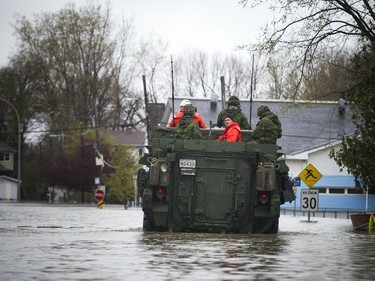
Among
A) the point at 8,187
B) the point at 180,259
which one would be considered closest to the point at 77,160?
the point at 8,187

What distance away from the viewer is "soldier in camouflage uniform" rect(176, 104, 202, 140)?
1988 centimetres

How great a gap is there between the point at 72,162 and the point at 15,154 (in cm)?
2713

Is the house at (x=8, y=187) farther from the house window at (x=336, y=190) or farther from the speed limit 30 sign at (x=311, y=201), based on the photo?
the speed limit 30 sign at (x=311, y=201)

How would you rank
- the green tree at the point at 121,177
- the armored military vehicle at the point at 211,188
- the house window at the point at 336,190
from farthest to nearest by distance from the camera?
the green tree at the point at 121,177 → the house window at the point at 336,190 → the armored military vehicle at the point at 211,188

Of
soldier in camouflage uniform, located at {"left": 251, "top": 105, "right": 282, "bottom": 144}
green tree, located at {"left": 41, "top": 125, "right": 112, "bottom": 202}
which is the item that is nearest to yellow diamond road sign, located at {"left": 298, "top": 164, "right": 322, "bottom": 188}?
soldier in camouflage uniform, located at {"left": 251, "top": 105, "right": 282, "bottom": 144}

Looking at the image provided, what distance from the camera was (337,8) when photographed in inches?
1154

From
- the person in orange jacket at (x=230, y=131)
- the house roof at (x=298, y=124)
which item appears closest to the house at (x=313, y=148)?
the house roof at (x=298, y=124)

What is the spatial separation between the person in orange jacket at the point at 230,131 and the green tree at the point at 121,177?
65.1m

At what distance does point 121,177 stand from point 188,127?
67491mm

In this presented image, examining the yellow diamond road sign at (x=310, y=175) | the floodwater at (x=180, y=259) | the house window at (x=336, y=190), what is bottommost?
the floodwater at (x=180, y=259)

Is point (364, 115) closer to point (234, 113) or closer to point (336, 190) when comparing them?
point (234, 113)

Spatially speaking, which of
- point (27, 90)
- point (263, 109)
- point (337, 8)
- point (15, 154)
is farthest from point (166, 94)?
point (263, 109)

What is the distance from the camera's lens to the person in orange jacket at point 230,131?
65.4ft

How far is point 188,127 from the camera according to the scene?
19891 mm
